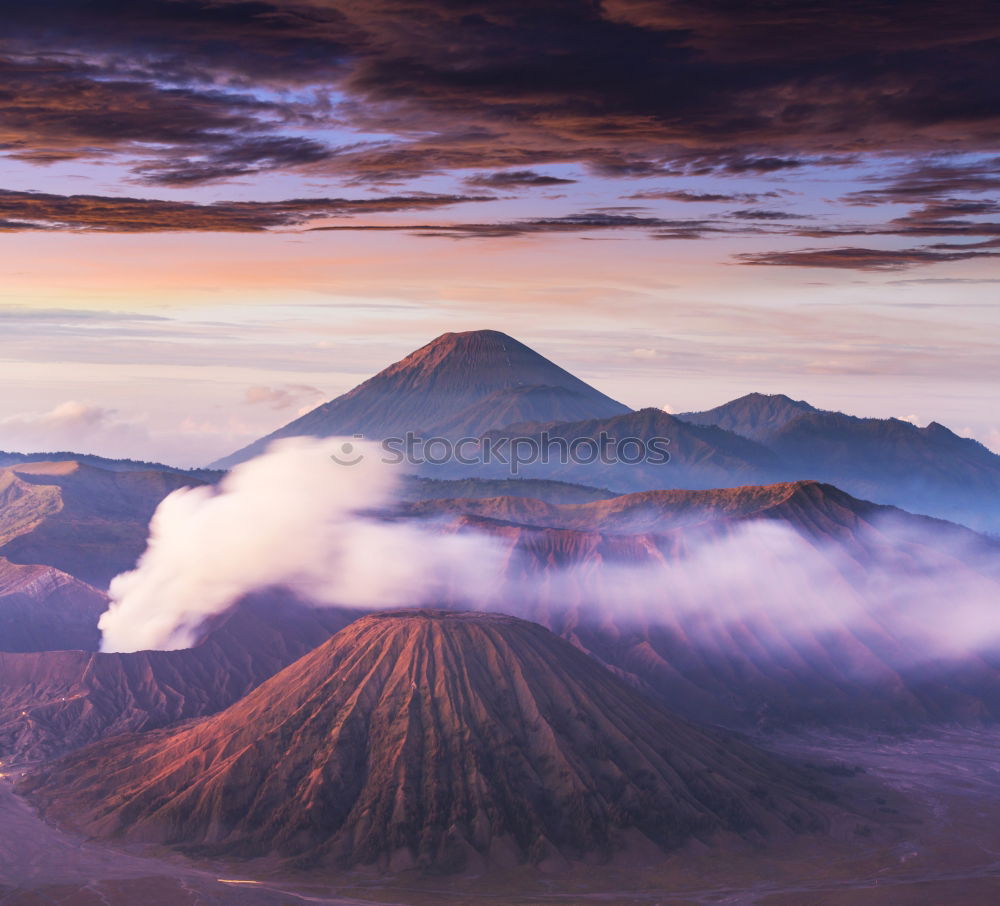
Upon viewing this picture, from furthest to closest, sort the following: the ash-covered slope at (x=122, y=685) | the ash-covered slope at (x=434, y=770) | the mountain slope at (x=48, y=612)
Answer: the mountain slope at (x=48, y=612) < the ash-covered slope at (x=122, y=685) < the ash-covered slope at (x=434, y=770)

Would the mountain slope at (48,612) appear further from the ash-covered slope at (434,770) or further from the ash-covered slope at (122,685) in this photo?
the ash-covered slope at (434,770)

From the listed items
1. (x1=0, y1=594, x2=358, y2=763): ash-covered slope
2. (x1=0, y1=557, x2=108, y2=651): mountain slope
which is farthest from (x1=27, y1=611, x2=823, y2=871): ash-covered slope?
(x1=0, y1=557, x2=108, y2=651): mountain slope

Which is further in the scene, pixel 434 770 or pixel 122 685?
pixel 122 685

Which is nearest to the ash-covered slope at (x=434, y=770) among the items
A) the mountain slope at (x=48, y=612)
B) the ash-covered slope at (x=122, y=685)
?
the ash-covered slope at (x=122, y=685)

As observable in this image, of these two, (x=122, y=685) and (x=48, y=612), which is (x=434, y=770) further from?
(x=48, y=612)

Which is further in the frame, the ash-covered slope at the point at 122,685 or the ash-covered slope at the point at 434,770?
the ash-covered slope at the point at 122,685

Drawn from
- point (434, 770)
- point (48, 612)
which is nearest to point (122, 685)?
point (48, 612)

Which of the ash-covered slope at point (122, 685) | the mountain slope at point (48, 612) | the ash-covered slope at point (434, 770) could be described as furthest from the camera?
the mountain slope at point (48, 612)
